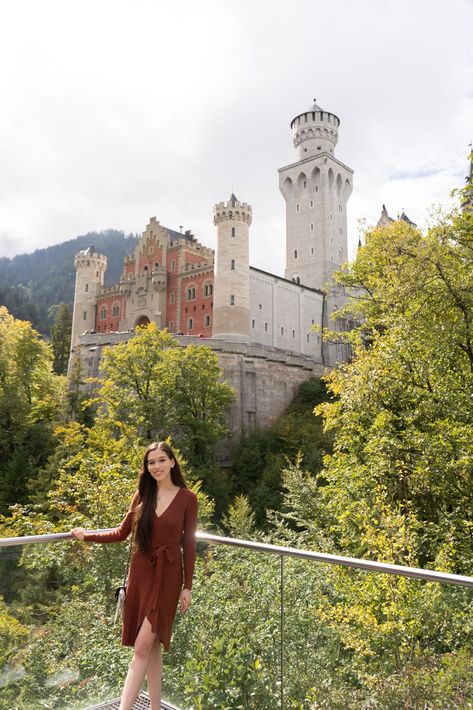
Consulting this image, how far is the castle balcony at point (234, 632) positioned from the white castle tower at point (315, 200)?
53.2 m

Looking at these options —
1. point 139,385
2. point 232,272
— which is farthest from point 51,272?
point 139,385

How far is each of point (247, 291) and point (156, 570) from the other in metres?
42.3

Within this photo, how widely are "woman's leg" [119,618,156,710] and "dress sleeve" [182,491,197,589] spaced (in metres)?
0.39

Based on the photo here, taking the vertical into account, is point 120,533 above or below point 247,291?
below

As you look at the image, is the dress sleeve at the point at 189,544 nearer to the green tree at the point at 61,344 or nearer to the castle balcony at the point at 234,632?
the castle balcony at the point at 234,632

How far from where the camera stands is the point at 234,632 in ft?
14.1

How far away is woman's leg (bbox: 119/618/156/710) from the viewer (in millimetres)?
3840

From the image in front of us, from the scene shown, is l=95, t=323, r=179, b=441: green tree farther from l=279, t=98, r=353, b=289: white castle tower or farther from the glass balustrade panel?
the glass balustrade panel

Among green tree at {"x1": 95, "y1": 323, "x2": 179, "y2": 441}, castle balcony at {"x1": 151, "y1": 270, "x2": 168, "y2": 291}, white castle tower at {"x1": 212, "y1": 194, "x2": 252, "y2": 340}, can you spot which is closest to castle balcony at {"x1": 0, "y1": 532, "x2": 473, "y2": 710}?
green tree at {"x1": 95, "y1": 323, "x2": 179, "y2": 441}

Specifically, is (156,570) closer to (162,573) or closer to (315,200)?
(162,573)

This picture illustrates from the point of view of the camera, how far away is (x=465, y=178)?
1486 inches

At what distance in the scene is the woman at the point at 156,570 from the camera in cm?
387

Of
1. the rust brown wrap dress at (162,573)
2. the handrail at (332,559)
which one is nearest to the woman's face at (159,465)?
the rust brown wrap dress at (162,573)

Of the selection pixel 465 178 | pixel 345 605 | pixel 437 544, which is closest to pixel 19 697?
pixel 345 605
